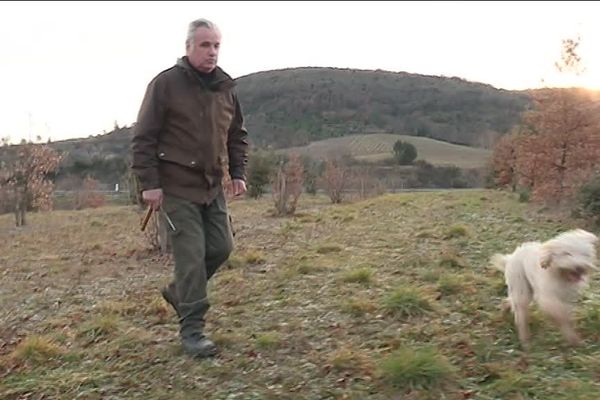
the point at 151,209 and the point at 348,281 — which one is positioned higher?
the point at 151,209

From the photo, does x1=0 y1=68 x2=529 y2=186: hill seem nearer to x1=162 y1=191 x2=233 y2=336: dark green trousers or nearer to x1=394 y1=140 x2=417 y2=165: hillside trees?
x1=394 y1=140 x2=417 y2=165: hillside trees

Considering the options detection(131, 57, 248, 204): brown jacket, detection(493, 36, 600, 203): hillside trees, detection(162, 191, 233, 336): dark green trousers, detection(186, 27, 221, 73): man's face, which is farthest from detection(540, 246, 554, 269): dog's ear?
detection(493, 36, 600, 203): hillside trees

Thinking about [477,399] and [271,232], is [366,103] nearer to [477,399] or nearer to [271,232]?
[271,232]

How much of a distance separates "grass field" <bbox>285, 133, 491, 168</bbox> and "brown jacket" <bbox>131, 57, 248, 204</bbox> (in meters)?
42.4

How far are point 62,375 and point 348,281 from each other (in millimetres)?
3174

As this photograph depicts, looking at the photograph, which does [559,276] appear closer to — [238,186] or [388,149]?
[238,186]

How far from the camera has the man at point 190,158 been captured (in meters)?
4.41

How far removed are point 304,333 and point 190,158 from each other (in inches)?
62.2

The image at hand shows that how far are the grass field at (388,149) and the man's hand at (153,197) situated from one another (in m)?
42.7

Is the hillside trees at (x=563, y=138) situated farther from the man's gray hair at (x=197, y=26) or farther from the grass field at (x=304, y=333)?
the man's gray hair at (x=197, y=26)

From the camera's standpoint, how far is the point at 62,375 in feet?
14.7

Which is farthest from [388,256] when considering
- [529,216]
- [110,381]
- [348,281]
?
[529,216]

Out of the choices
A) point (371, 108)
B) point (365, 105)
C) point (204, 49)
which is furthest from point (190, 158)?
point (365, 105)

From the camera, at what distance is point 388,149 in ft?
188
